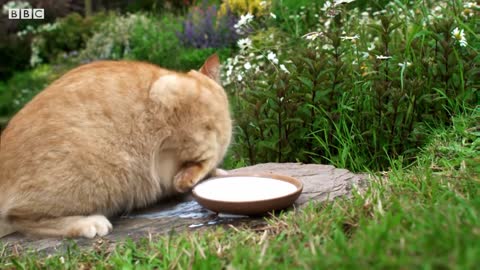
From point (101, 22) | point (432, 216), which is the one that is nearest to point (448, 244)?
point (432, 216)

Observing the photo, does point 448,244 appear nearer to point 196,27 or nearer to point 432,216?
point 432,216

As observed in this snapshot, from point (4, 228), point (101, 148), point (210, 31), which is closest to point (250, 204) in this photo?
point (101, 148)

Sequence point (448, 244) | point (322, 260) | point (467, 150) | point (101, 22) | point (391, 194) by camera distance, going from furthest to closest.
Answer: point (101, 22)
point (467, 150)
point (391, 194)
point (322, 260)
point (448, 244)

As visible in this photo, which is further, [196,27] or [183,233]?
[196,27]

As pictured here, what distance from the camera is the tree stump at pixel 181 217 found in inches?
106

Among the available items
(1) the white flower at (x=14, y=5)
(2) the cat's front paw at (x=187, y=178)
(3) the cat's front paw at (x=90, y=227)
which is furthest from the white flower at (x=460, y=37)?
(1) the white flower at (x=14, y=5)

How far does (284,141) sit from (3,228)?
1.82 metres

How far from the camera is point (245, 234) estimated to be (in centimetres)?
249

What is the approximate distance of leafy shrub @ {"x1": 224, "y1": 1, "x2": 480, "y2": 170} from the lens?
3637 millimetres

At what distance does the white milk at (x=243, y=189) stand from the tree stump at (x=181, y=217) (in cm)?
10

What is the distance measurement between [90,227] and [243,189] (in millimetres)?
747

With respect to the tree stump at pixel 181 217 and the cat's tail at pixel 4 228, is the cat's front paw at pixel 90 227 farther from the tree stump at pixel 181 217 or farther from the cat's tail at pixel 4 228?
the cat's tail at pixel 4 228

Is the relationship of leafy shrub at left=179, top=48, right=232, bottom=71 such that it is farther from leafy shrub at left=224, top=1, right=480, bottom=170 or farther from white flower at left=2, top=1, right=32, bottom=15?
white flower at left=2, top=1, right=32, bottom=15

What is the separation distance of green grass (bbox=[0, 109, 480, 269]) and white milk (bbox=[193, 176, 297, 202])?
0.49 ft
